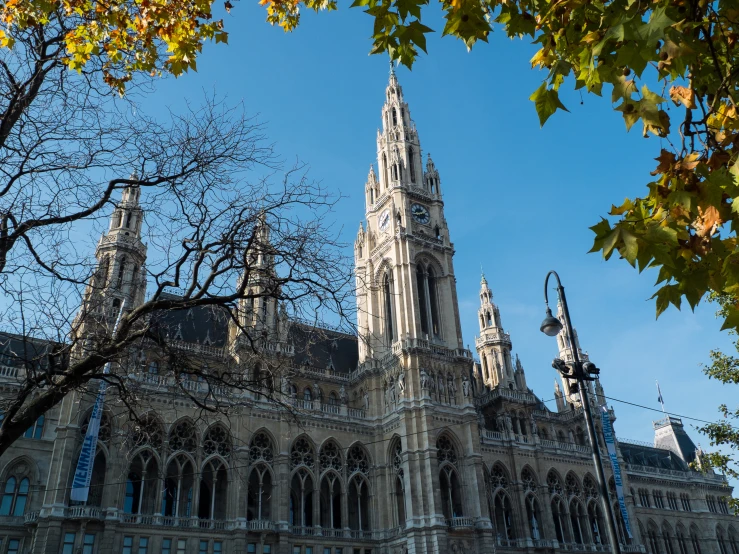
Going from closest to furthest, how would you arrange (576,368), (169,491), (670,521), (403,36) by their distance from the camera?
(403,36)
(576,368)
(169,491)
(670,521)

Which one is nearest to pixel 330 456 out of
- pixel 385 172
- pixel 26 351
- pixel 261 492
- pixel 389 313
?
pixel 261 492

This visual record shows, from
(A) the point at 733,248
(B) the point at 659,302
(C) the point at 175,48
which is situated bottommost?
(B) the point at 659,302

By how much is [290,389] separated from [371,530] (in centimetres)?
1047

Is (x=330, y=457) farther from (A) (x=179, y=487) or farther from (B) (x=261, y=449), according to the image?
(A) (x=179, y=487)

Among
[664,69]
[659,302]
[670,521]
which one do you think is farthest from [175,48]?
[670,521]

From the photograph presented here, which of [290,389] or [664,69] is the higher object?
[290,389]

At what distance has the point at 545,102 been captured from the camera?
4820mm

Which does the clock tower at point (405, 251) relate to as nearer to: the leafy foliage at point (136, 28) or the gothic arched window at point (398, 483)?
the gothic arched window at point (398, 483)

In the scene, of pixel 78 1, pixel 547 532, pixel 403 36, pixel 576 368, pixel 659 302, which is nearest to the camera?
pixel 659 302

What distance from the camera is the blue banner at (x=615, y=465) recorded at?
1998 inches

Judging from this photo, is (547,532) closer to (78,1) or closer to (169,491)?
(169,491)

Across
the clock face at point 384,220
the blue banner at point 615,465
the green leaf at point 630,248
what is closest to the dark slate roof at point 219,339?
the clock face at point 384,220

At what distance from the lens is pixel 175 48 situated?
8.62 m

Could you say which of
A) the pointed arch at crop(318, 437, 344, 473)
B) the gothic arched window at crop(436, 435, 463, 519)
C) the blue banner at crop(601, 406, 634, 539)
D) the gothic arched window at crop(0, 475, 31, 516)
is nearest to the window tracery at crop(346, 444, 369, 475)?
the pointed arch at crop(318, 437, 344, 473)
